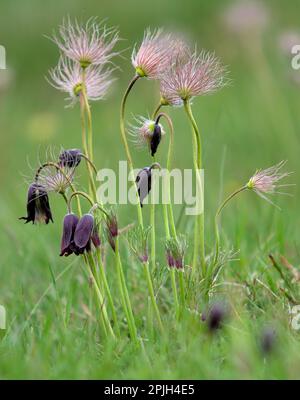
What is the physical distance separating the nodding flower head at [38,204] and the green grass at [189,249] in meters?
0.30

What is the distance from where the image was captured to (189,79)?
2486 mm

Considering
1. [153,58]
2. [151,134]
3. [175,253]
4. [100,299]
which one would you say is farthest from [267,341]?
[153,58]

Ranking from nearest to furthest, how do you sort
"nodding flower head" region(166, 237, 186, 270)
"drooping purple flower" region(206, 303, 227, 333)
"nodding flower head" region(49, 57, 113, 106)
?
"drooping purple flower" region(206, 303, 227, 333) → "nodding flower head" region(166, 237, 186, 270) → "nodding flower head" region(49, 57, 113, 106)

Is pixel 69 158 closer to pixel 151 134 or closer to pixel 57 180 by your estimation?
pixel 57 180

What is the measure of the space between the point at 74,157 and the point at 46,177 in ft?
0.33

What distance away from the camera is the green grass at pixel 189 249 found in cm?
235

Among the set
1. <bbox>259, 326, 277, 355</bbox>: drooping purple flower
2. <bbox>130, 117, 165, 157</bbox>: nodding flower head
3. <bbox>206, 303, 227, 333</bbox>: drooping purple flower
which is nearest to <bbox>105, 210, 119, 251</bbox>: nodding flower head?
<bbox>130, 117, 165, 157</bbox>: nodding flower head

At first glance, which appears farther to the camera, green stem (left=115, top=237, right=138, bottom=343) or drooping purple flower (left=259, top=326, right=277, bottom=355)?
green stem (left=115, top=237, right=138, bottom=343)

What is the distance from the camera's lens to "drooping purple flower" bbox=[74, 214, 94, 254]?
2424mm

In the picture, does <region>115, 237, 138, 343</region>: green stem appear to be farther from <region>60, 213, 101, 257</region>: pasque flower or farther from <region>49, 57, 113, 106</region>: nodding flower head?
<region>49, 57, 113, 106</region>: nodding flower head

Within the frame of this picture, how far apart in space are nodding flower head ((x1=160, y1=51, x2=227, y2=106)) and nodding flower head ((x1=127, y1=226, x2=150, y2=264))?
388mm

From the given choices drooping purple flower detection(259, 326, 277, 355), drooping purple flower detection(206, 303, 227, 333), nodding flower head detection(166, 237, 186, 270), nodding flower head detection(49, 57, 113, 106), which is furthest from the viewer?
nodding flower head detection(49, 57, 113, 106)

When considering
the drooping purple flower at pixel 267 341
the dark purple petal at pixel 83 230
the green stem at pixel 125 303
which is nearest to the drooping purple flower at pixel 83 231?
the dark purple petal at pixel 83 230

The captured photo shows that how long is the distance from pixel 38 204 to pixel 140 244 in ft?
1.04
